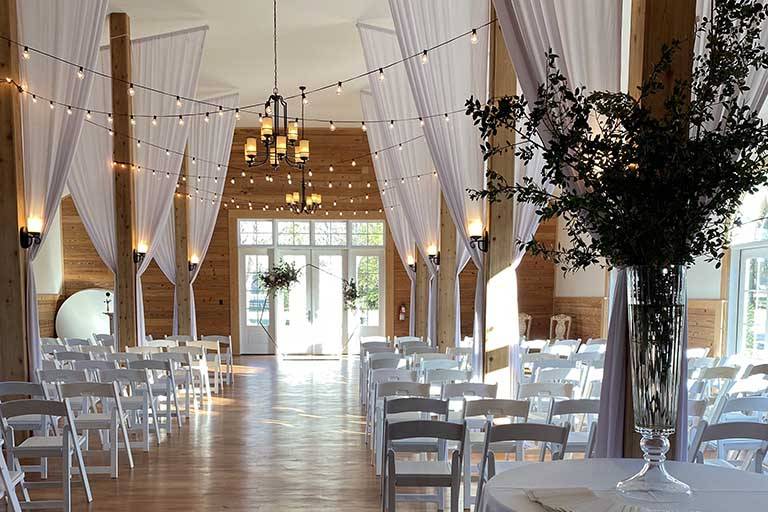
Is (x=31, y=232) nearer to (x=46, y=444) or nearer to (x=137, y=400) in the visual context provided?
(x=137, y=400)

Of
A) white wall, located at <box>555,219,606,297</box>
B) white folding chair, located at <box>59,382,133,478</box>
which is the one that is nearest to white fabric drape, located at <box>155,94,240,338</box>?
white folding chair, located at <box>59,382,133,478</box>

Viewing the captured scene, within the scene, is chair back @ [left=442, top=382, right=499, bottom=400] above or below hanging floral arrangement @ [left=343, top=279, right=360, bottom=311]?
above

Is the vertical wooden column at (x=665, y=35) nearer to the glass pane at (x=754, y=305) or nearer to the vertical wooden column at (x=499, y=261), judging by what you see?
the vertical wooden column at (x=499, y=261)

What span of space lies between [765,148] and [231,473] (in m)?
4.77

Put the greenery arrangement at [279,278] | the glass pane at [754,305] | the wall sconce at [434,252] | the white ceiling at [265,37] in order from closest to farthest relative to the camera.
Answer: the glass pane at [754,305]
the white ceiling at [265,37]
the wall sconce at [434,252]
the greenery arrangement at [279,278]

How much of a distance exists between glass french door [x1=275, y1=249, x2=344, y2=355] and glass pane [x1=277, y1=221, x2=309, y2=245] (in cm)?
23

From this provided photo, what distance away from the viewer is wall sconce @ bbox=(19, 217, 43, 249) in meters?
6.04

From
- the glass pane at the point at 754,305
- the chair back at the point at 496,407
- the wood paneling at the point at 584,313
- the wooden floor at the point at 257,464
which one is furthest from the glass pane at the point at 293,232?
the chair back at the point at 496,407

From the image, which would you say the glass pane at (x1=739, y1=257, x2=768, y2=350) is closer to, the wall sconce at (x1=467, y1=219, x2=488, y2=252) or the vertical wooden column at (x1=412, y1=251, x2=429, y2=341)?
the wall sconce at (x1=467, y1=219, x2=488, y2=252)

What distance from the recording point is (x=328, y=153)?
14484mm

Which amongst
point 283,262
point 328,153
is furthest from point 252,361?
point 328,153

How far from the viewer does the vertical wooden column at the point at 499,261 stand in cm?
637

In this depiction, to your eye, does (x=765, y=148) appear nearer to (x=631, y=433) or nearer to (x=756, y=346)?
(x=631, y=433)

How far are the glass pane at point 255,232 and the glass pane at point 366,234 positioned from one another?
210 cm
